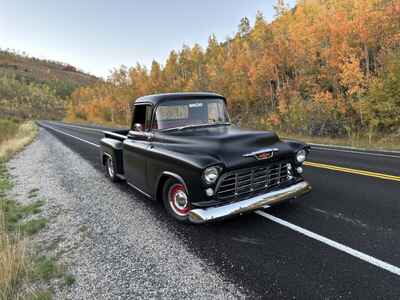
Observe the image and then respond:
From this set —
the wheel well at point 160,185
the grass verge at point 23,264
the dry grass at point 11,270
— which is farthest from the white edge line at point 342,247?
the dry grass at point 11,270

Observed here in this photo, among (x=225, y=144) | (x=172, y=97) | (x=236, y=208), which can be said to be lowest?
(x=236, y=208)

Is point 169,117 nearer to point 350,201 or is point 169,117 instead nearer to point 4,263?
point 4,263

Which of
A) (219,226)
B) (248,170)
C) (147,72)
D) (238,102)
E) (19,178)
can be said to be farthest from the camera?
(147,72)

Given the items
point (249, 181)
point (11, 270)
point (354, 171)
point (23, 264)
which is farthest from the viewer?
point (354, 171)

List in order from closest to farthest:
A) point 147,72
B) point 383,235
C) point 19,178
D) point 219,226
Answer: point 383,235
point 219,226
point 19,178
point 147,72

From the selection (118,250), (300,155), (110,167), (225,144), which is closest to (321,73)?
(300,155)

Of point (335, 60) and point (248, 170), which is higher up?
point (335, 60)

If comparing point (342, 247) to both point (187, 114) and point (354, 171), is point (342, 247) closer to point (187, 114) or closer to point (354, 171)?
point (187, 114)

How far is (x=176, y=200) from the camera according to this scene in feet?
12.8

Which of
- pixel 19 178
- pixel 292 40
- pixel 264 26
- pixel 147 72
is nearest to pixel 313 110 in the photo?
pixel 292 40

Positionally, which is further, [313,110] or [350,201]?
[313,110]

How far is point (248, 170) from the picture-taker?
348cm

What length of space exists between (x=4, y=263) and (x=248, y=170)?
3.21m

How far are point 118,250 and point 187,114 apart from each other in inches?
104
